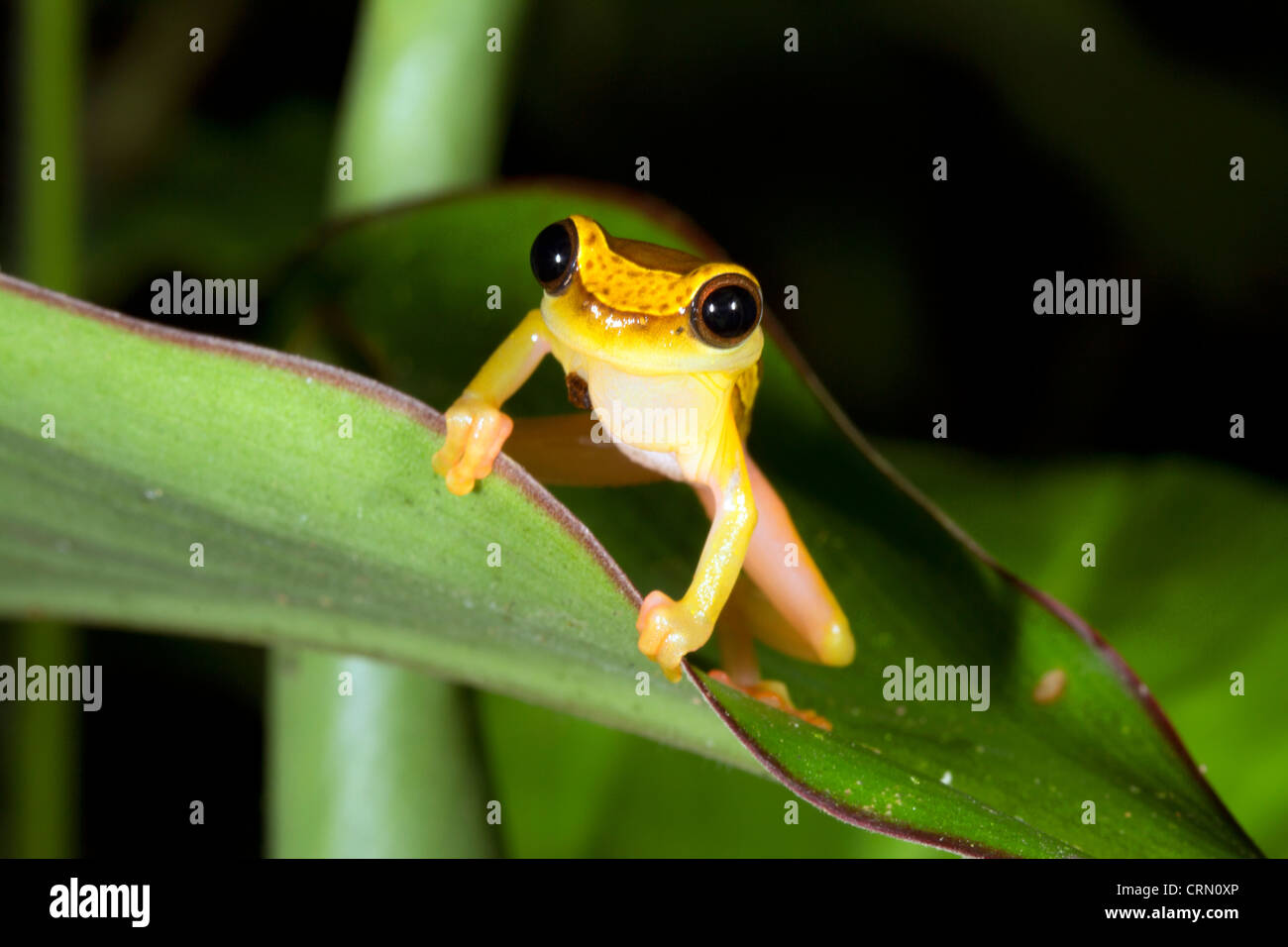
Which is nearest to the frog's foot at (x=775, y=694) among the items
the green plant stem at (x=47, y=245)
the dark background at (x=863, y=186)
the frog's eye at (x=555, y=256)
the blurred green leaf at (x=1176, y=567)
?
the frog's eye at (x=555, y=256)

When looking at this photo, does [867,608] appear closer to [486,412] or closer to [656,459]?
[656,459]

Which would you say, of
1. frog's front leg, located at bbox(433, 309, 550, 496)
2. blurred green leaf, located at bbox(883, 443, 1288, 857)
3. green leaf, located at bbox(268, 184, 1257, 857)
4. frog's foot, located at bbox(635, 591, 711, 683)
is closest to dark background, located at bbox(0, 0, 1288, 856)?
blurred green leaf, located at bbox(883, 443, 1288, 857)

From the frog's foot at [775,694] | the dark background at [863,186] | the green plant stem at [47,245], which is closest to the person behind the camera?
the frog's foot at [775,694]

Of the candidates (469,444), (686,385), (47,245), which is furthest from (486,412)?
(47,245)

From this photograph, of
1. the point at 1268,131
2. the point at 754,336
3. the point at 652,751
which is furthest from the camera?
the point at 1268,131

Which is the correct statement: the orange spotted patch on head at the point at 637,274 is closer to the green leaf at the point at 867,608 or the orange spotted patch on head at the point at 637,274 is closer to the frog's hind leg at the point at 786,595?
the green leaf at the point at 867,608
